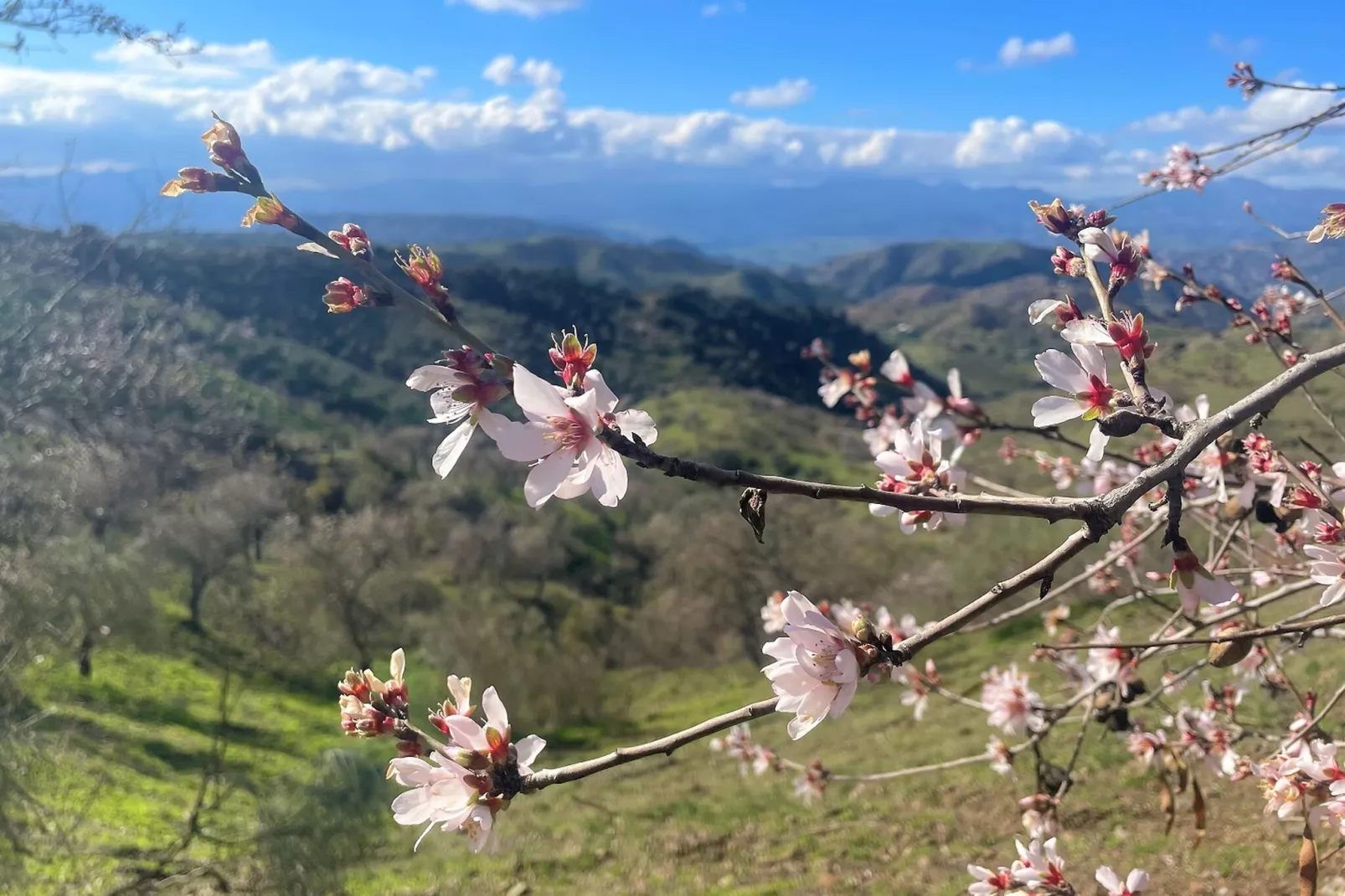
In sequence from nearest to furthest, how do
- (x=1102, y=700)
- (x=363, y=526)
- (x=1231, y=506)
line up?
(x=1231, y=506) < (x=1102, y=700) < (x=363, y=526)

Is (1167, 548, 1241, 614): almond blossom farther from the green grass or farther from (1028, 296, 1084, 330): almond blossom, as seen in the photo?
the green grass

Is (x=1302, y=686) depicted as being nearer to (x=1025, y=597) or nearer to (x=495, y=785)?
(x=495, y=785)

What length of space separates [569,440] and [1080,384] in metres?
0.82

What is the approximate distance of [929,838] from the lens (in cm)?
998

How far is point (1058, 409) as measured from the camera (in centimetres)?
134

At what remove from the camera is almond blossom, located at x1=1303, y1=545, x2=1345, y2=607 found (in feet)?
5.29

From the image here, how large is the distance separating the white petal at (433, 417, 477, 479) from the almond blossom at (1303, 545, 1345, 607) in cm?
158

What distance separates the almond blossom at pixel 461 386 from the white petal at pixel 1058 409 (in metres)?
0.84

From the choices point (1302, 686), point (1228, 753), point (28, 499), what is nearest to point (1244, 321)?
point (1228, 753)

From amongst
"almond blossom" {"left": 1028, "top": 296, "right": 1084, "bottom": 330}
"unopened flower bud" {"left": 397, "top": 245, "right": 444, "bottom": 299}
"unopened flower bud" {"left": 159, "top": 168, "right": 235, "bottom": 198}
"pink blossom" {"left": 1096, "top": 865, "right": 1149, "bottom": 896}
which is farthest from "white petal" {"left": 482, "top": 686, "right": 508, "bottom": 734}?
"pink blossom" {"left": 1096, "top": 865, "right": 1149, "bottom": 896}

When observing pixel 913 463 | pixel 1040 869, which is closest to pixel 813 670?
pixel 913 463

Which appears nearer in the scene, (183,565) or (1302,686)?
(1302,686)

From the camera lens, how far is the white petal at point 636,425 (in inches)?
46.2

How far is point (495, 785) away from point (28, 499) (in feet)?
36.5
